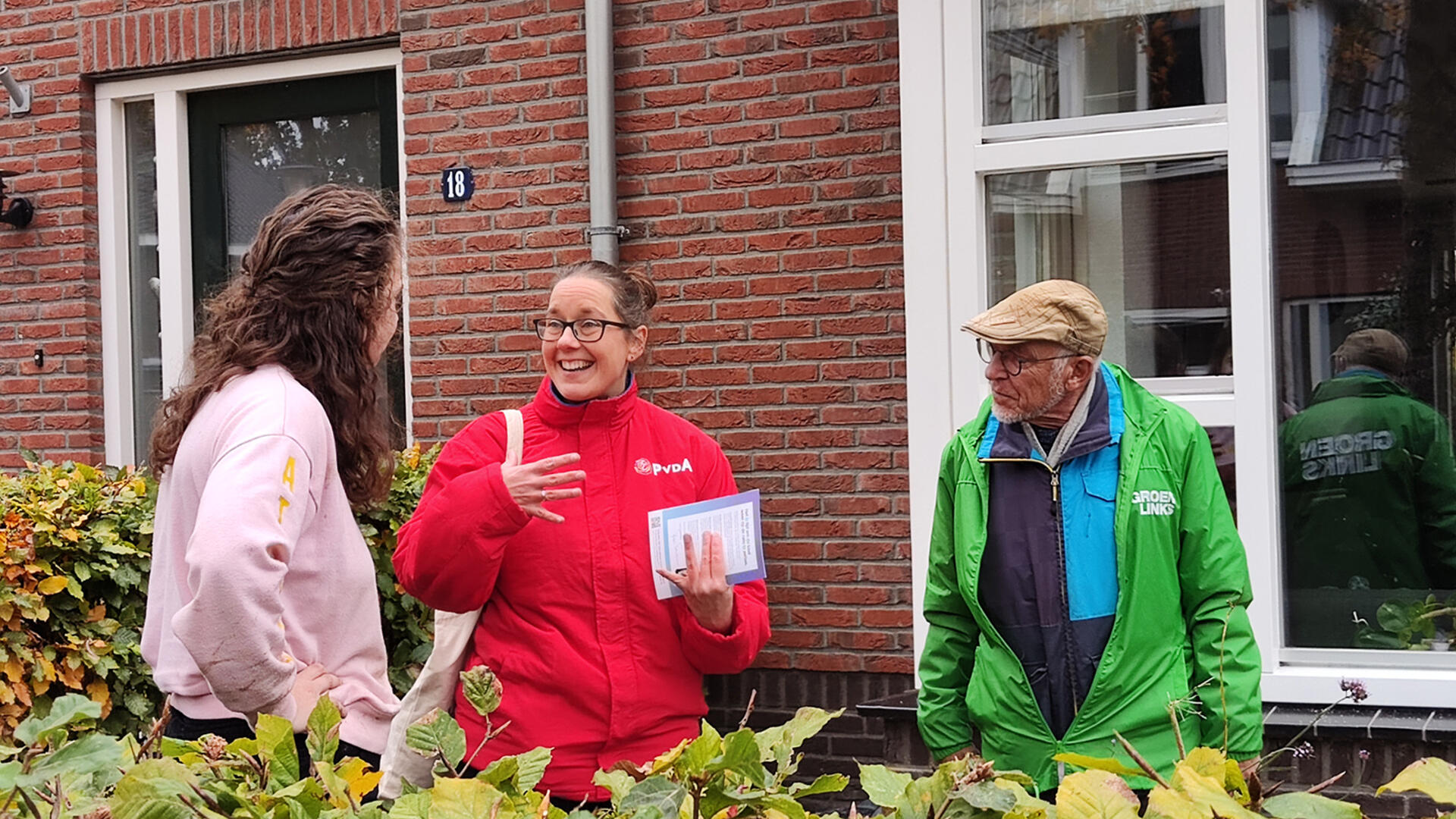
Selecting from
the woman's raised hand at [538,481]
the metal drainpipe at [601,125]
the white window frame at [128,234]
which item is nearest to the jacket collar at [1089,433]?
the woman's raised hand at [538,481]

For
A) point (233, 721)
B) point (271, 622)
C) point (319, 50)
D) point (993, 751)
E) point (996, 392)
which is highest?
point (319, 50)

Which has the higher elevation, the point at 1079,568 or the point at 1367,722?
the point at 1079,568

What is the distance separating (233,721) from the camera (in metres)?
2.84

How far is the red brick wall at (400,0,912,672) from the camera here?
5367 mm

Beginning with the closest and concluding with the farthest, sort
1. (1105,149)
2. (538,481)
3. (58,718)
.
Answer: (58,718)
(538,481)
(1105,149)

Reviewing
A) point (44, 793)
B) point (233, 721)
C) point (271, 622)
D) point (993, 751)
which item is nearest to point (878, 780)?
point (44, 793)

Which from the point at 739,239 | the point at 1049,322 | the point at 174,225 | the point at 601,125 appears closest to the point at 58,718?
the point at 1049,322

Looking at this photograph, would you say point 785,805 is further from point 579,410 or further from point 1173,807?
point 579,410

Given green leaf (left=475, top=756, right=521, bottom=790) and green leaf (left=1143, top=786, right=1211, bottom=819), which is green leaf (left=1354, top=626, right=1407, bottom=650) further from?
green leaf (left=475, top=756, right=521, bottom=790)

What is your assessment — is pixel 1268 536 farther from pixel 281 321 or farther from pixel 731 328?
pixel 281 321

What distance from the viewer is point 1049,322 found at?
3.34 m

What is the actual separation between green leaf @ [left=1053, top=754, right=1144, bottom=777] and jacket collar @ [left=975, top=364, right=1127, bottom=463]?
181 centimetres

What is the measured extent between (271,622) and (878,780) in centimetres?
146

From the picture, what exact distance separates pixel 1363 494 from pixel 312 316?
10.8ft
